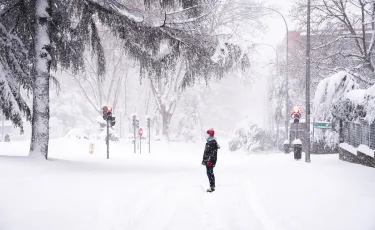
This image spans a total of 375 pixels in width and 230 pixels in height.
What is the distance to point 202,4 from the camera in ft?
43.3

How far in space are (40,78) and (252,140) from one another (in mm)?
23655

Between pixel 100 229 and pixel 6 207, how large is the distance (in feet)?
5.23

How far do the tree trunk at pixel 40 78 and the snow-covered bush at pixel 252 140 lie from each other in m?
22.8

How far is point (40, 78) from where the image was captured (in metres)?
12.3

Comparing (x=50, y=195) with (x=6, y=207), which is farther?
(x=50, y=195)

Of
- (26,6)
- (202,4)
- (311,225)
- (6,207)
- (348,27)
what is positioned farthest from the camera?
(348,27)

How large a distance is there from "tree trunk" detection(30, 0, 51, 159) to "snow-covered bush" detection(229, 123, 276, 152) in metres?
22.8

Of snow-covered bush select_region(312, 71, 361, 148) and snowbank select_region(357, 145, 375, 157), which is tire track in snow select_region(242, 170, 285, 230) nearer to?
snowbank select_region(357, 145, 375, 157)

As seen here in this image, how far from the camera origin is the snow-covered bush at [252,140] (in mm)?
33188

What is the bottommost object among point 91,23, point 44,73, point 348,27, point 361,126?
point 361,126

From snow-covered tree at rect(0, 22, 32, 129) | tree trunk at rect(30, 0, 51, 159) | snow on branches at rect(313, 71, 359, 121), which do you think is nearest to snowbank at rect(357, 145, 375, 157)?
snow on branches at rect(313, 71, 359, 121)

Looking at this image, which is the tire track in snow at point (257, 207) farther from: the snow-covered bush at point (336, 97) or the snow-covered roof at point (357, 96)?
the snow-covered bush at point (336, 97)

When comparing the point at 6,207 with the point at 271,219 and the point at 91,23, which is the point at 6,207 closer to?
the point at 271,219

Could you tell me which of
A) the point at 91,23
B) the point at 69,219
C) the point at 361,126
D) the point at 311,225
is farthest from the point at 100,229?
the point at 361,126
